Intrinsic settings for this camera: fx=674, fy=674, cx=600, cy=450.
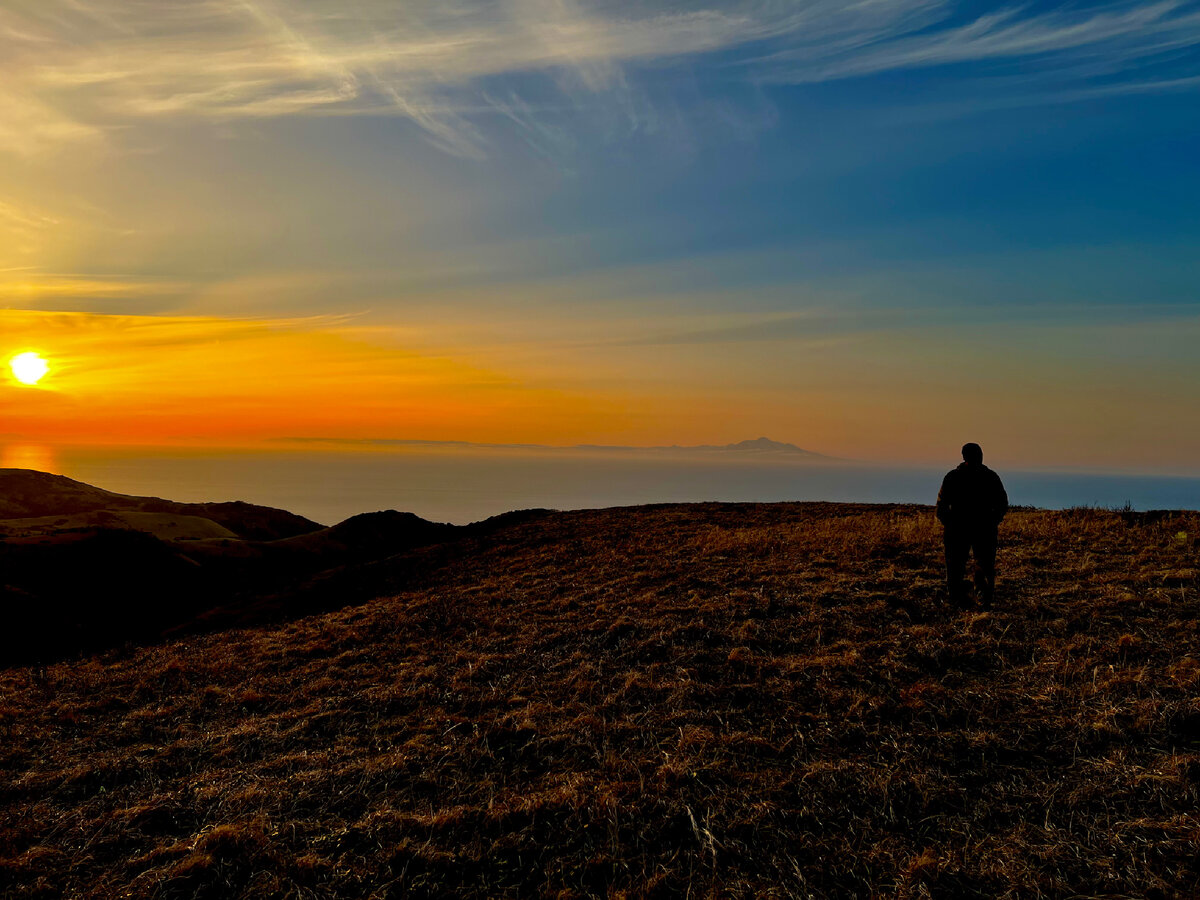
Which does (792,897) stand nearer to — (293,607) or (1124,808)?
(1124,808)

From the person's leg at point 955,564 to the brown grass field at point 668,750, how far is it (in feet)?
1.17

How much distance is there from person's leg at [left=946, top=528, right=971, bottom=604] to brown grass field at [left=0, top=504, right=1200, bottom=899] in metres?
0.36

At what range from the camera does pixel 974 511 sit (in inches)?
484

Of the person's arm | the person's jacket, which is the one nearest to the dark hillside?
the person's arm

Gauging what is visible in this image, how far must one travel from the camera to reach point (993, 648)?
10453 millimetres

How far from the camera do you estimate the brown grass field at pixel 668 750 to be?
18.9 feet

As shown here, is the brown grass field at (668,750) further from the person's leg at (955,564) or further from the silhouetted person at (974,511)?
the silhouetted person at (974,511)

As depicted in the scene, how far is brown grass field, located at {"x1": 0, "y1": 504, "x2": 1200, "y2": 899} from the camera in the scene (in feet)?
18.9

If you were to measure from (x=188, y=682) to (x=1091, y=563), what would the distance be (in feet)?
64.0

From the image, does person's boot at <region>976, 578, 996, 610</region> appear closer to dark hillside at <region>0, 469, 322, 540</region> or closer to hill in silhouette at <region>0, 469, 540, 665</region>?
hill in silhouette at <region>0, 469, 540, 665</region>

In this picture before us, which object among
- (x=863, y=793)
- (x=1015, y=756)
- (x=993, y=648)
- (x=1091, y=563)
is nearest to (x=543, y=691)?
(x=863, y=793)

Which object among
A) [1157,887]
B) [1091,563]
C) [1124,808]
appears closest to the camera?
[1157,887]

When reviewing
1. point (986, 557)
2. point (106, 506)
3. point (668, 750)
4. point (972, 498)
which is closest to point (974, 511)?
point (972, 498)

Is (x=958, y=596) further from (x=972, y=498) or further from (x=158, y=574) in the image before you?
(x=158, y=574)
